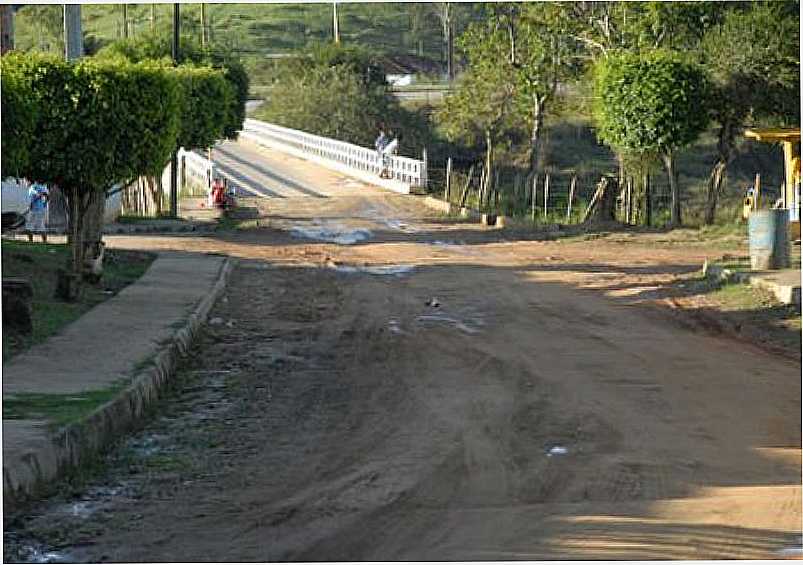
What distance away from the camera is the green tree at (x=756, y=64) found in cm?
3167

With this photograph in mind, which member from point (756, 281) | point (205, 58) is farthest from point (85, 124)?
point (205, 58)

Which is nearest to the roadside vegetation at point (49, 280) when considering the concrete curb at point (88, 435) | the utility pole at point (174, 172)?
the concrete curb at point (88, 435)

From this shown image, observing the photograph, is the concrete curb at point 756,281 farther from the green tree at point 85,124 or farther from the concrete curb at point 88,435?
the green tree at point 85,124

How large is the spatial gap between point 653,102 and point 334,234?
7183mm

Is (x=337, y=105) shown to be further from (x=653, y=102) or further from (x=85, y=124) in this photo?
(x=85, y=124)

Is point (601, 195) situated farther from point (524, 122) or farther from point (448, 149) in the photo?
point (448, 149)

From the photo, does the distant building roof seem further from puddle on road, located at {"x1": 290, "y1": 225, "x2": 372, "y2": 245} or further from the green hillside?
the green hillside

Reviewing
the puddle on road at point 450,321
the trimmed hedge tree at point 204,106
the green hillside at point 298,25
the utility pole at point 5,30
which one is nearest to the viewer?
the puddle on road at point 450,321

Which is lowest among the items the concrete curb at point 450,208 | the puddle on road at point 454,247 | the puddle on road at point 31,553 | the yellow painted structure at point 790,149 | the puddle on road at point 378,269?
the concrete curb at point 450,208

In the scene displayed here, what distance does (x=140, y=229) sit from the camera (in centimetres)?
3156

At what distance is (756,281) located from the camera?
1973cm

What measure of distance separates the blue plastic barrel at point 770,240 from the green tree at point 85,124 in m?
8.41

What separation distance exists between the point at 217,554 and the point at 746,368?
786cm

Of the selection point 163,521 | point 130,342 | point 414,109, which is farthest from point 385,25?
point 163,521
